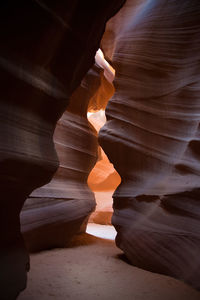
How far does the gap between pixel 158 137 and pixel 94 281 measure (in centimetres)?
213

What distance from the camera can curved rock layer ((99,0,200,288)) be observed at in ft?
10.3

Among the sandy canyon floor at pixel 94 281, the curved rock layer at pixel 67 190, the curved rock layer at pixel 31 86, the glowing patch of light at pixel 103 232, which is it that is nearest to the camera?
the curved rock layer at pixel 31 86

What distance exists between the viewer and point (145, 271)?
3.31m

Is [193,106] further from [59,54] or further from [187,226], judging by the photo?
[59,54]

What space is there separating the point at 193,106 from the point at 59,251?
3077mm

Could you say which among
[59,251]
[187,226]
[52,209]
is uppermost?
[187,226]

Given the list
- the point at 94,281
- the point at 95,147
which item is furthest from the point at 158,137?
the point at 95,147

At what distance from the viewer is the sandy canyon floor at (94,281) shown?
247 cm

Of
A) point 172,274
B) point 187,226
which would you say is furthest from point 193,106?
point 172,274

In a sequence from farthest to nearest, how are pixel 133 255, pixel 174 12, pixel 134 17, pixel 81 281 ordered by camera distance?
1. pixel 134 17
2. pixel 174 12
3. pixel 133 255
4. pixel 81 281

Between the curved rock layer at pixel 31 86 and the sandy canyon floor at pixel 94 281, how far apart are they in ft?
2.03

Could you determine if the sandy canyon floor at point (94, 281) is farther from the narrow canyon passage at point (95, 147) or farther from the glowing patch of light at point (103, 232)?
the glowing patch of light at point (103, 232)

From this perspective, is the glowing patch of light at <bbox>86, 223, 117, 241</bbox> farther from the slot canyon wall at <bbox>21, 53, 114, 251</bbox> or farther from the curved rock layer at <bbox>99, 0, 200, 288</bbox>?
the curved rock layer at <bbox>99, 0, 200, 288</bbox>

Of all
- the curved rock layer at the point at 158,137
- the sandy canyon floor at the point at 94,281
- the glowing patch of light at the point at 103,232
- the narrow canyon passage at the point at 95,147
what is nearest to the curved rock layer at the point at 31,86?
the narrow canyon passage at the point at 95,147
